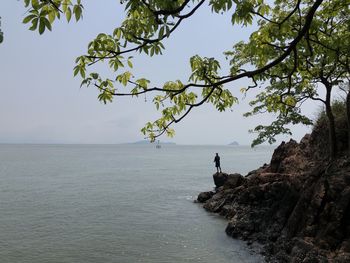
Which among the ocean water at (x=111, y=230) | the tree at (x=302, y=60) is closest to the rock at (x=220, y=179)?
the ocean water at (x=111, y=230)

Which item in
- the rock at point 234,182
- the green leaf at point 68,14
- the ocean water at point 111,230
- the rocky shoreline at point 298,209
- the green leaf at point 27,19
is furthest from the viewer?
the rock at point 234,182

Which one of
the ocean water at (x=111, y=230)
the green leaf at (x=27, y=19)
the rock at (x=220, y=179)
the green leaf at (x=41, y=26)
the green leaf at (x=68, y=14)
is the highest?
the green leaf at (x=68, y=14)

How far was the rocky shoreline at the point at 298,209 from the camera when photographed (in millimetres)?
14469

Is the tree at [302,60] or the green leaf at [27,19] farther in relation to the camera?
the tree at [302,60]

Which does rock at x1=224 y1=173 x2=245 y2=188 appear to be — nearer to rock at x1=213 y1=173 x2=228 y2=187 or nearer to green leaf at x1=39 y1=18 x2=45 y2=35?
rock at x1=213 y1=173 x2=228 y2=187

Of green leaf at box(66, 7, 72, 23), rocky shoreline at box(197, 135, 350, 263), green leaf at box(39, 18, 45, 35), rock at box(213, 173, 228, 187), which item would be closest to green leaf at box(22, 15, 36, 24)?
green leaf at box(39, 18, 45, 35)

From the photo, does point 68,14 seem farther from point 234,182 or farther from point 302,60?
point 234,182

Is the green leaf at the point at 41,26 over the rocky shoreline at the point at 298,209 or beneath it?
over

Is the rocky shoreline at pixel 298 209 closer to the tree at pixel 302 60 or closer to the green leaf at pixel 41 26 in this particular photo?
the tree at pixel 302 60

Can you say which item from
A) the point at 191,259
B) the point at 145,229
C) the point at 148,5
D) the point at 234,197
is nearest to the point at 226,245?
the point at 191,259

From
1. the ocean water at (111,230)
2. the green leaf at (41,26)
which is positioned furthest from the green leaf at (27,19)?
the ocean water at (111,230)

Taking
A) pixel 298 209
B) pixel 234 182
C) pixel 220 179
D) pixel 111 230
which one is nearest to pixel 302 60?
pixel 298 209

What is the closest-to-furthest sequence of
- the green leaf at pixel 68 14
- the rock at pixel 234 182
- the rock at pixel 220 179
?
the green leaf at pixel 68 14
the rock at pixel 234 182
the rock at pixel 220 179

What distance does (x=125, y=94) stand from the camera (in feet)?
18.7
